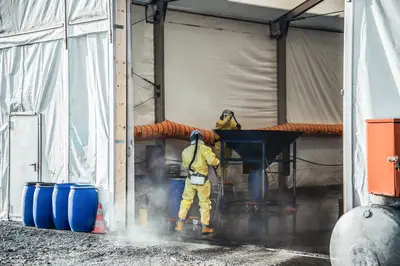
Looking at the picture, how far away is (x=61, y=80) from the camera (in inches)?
509

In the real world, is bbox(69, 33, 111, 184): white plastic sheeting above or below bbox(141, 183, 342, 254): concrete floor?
above

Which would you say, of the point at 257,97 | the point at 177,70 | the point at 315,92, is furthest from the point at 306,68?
the point at 177,70

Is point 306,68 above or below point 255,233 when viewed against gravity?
above

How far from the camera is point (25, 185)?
12914mm

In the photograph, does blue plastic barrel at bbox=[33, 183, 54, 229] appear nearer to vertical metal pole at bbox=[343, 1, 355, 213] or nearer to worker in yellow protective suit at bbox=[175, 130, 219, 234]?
worker in yellow protective suit at bbox=[175, 130, 219, 234]

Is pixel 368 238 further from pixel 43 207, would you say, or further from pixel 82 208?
pixel 43 207

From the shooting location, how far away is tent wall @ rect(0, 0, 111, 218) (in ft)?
39.8

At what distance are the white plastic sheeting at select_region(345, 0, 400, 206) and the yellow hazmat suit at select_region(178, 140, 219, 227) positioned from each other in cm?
389

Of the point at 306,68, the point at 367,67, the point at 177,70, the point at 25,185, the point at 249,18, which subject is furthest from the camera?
the point at 306,68

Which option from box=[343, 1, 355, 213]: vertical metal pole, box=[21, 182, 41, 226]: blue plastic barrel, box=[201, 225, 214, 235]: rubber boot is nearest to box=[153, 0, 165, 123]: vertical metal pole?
box=[21, 182, 41, 226]: blue plastic barrel

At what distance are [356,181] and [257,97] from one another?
913 centimetres

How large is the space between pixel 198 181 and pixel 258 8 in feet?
21.0

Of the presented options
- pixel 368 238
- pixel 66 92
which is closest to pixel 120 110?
pixel 66 92

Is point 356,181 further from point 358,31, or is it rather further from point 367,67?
point 358,31
